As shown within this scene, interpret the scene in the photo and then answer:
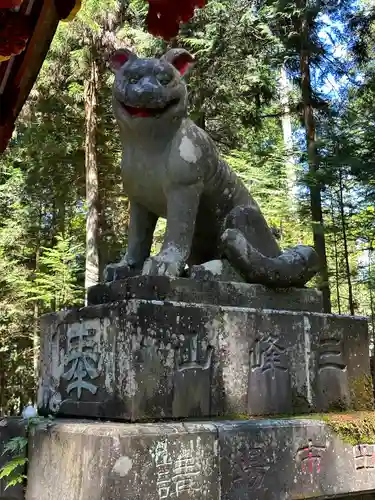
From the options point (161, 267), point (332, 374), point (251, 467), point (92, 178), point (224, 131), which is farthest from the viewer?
point (224, 131)

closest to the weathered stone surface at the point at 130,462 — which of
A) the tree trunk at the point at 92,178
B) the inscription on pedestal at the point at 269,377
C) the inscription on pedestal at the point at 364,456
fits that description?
the inscription on pedestal at the point at 269,377

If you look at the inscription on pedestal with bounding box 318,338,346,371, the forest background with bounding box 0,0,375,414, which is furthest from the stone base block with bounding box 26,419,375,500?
the forest background with bounding box 0,0,375,414

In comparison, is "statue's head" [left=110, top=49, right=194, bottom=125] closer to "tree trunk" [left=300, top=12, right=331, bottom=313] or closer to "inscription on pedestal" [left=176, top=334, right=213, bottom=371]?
"inscription on pedestal" [left=176, top=334, right=213, bottom=371]

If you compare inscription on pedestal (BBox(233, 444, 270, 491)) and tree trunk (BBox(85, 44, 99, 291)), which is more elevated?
tree trunk (BBox(85, 44, 99, 291))

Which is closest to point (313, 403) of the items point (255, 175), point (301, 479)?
point (301, 479)

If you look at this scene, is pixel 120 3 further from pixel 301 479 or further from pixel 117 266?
pixel 301 479

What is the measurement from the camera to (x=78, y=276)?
13070 mm

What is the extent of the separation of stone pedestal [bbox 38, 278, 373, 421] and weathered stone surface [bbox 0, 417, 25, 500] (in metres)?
0.19

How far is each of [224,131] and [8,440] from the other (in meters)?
9.80

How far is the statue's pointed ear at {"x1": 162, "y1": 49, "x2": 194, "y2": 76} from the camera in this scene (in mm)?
3445

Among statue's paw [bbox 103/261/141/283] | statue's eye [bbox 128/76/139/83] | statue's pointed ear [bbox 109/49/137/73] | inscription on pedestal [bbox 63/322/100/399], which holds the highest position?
statue's pointed ear [bbox 109/49/137/73]

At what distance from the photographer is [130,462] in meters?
2.36

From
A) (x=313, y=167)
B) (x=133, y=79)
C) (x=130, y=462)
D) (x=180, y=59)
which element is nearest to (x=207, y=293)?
(x=130, y=462)

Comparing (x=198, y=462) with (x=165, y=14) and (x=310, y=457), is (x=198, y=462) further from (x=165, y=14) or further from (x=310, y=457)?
(x=165, y=14)
